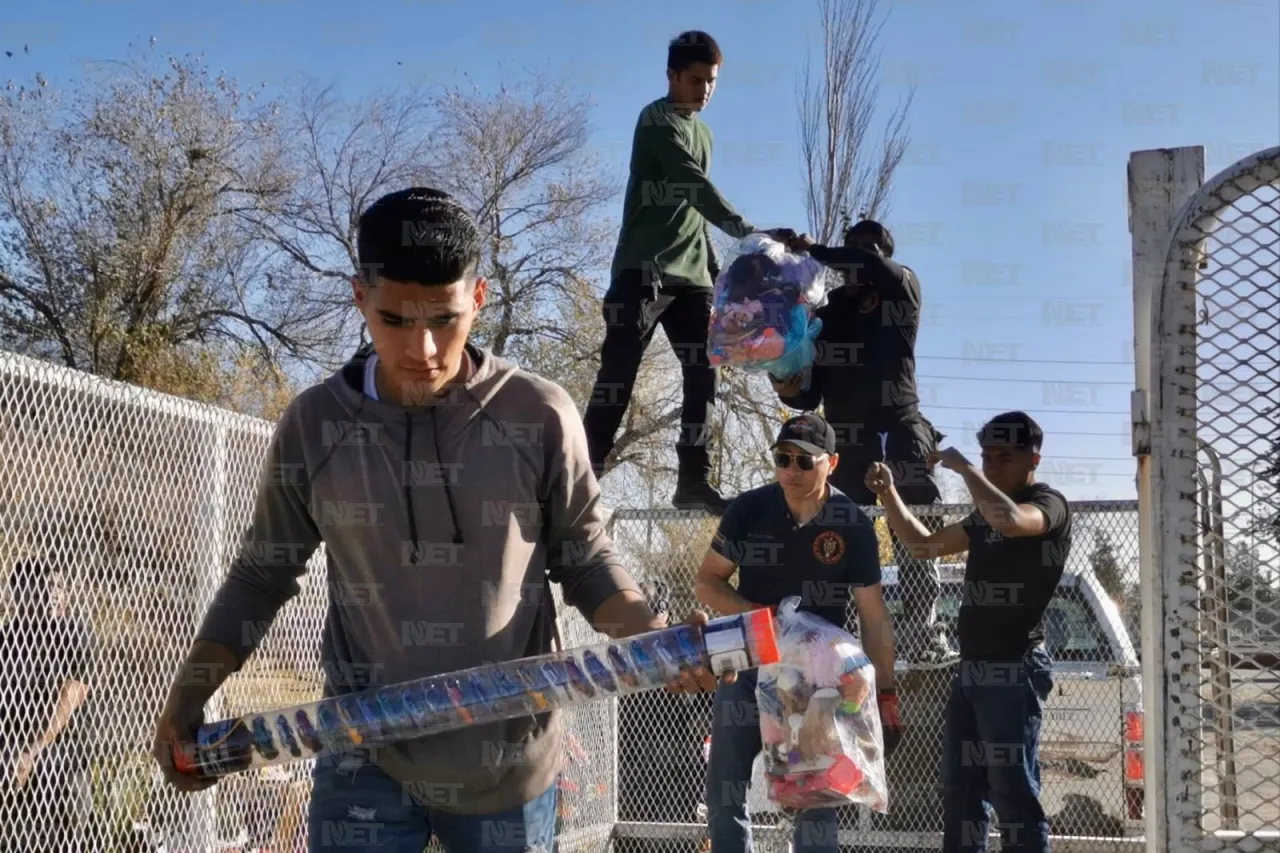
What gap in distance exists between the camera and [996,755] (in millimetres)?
4918

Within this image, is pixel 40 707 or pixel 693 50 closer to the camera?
pixel 40 707

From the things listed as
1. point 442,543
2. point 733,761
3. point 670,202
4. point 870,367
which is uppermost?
point 670,202

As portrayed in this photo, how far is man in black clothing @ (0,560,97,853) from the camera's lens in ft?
12.2

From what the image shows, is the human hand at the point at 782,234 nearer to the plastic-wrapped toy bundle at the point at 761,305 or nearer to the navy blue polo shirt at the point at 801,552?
the plastic-wrapped toy bundle at the point at 761,305

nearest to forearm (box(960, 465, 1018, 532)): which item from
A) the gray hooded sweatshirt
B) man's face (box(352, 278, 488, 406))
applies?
the gray hooded sweatshirt

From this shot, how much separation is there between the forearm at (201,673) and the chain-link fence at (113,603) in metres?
1.50

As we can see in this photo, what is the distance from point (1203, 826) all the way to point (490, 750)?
1.35 meters

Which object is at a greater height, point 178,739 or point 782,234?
point 782,234

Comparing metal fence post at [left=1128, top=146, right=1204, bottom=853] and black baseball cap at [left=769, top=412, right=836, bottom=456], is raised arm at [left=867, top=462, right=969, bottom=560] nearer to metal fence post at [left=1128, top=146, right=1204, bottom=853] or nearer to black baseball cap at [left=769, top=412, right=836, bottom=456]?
black baseball cap at [left=769, top=412, right=836, bottom=456]

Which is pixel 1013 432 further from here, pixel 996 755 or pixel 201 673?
pixel 201 673

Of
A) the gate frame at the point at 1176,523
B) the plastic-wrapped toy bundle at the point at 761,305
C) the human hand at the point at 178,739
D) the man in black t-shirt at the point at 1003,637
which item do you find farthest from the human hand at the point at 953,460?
the human hand at the point at 178,739

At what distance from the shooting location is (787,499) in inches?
195

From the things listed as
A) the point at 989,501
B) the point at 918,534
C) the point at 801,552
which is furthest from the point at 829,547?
the point at 918,534

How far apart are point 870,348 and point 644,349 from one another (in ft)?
3.35
